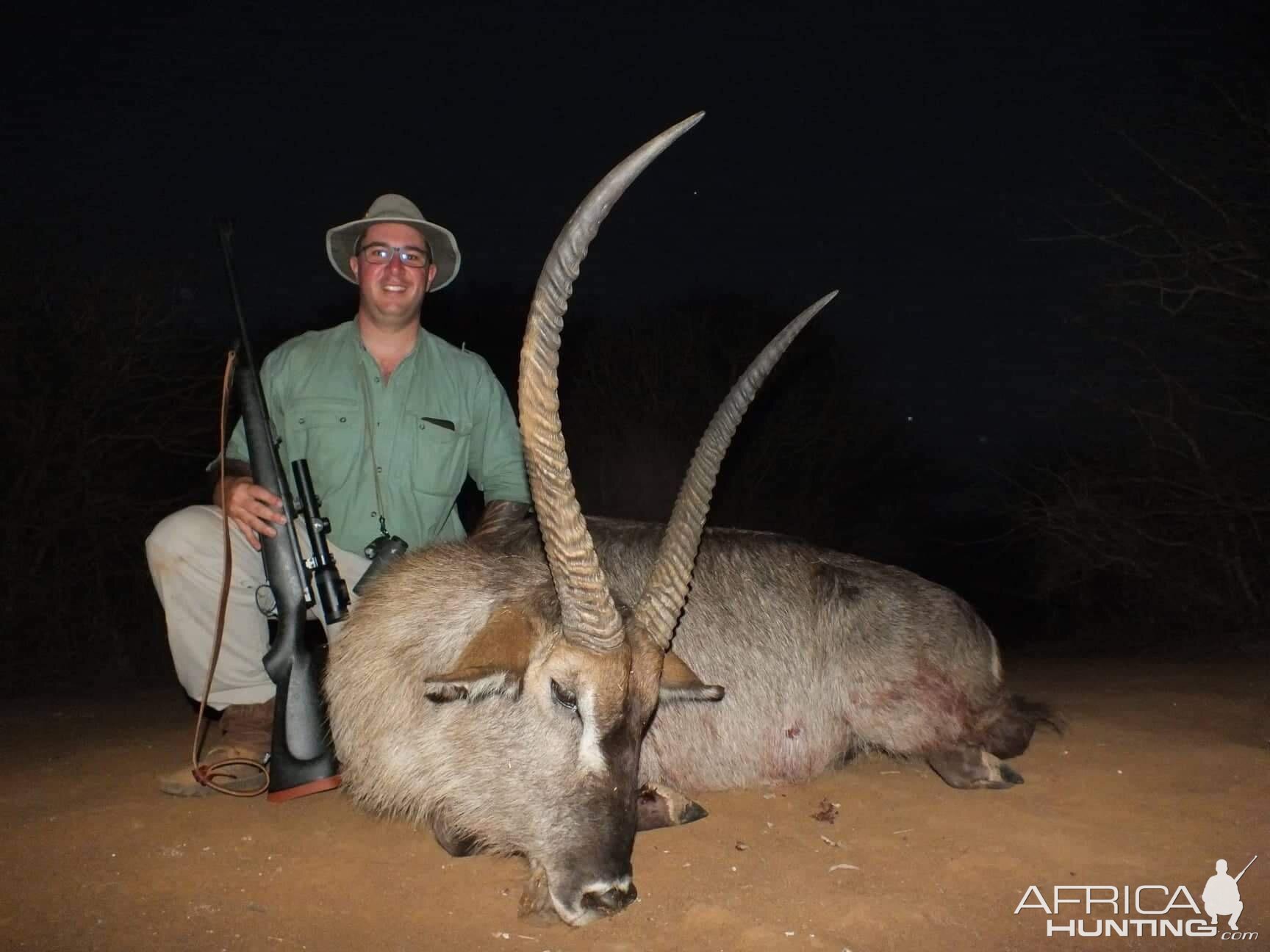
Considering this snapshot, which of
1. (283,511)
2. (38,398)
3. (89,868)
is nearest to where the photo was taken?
(89,868)

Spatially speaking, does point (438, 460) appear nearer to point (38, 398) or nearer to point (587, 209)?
point (587, 209)

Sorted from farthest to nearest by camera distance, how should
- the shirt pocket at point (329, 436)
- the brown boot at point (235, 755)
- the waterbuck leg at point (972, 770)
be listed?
the shirt pocket at point (329, 436) → the waterbuck leg at point (972, 770) → the brown boot at point (235, 755)

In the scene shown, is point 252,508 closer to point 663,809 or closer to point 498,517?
point 498,517

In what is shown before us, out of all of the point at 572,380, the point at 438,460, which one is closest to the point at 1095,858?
the point at 438,460

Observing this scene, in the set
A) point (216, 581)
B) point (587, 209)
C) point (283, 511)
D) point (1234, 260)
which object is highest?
point (1234, 260)

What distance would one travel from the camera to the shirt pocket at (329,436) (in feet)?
14.5

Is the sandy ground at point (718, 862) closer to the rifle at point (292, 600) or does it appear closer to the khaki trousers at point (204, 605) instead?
the rifle at point (292, 600)

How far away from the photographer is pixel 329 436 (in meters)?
4.42

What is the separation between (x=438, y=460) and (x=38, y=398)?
26.6 ft

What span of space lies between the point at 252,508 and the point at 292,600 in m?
0.44

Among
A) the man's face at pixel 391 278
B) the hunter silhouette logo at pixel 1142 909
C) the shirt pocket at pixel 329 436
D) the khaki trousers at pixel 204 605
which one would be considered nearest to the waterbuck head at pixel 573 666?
the hunter silhouette logo at pixel 1142 909

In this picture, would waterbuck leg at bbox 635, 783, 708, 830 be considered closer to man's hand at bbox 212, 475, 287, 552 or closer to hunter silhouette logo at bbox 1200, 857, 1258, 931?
hunter silhouette logo at bbox 1200, 857, 1258, 931

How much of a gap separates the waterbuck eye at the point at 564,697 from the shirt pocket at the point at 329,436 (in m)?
1.83

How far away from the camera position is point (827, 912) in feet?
9.39
